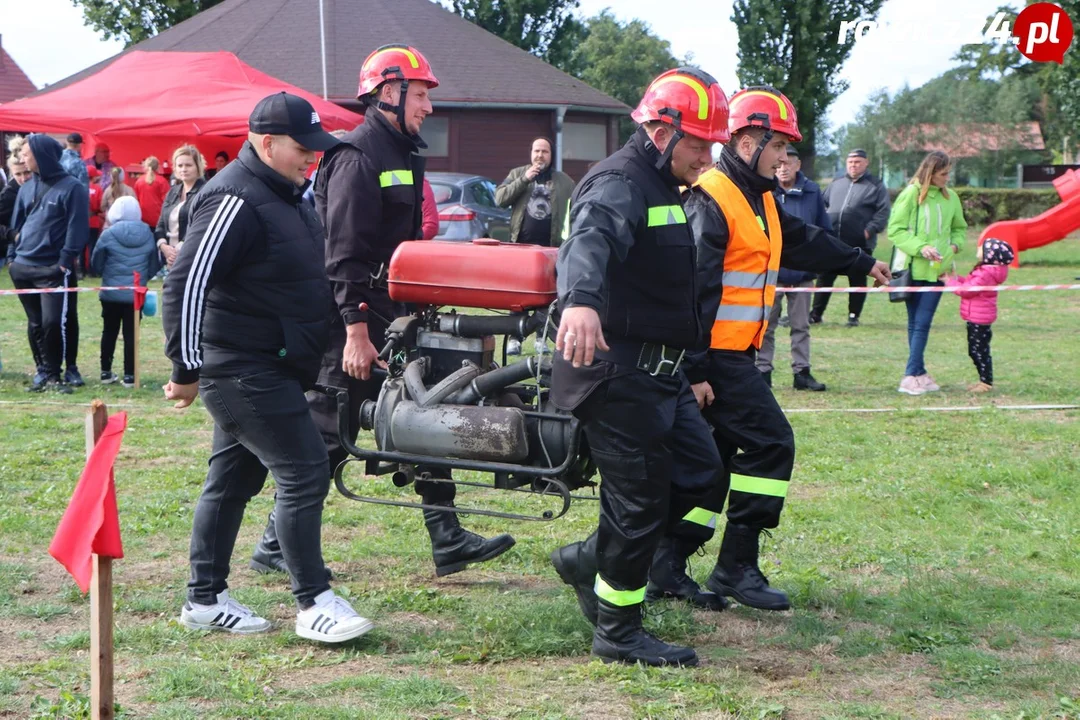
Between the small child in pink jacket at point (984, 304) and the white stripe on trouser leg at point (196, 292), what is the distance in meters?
7.65

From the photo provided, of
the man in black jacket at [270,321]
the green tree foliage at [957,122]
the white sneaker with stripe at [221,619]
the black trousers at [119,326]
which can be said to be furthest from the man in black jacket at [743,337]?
the green tree foliage at [957,122]

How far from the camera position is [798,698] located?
13.8ft

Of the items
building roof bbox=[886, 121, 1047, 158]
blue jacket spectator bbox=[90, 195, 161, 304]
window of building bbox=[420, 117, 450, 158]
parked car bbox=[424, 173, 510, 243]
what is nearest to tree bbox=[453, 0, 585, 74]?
window of building bbox=[420, 117, 450, 158]

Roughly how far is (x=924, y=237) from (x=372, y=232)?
6.63m

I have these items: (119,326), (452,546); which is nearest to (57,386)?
(119,326)

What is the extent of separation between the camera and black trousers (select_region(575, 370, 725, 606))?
171 inches

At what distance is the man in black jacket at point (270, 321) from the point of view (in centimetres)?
441

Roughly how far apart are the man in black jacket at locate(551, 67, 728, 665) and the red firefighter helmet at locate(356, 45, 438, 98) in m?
1.35

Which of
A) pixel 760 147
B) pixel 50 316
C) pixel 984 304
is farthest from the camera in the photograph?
pixel 984 304

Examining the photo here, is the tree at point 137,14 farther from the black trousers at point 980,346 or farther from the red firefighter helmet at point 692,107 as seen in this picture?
the red firefighter helmet at point 692,107

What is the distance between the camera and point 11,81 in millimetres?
38562

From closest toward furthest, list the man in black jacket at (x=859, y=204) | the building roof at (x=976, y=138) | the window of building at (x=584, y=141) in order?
the man in black jacket at (x=859, y=204), the window of building at (x=584, y=141), the building roof at (x=976, y=138)

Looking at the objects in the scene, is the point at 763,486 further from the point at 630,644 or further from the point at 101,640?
the point at 101,640

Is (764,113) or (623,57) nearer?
(764,113)
